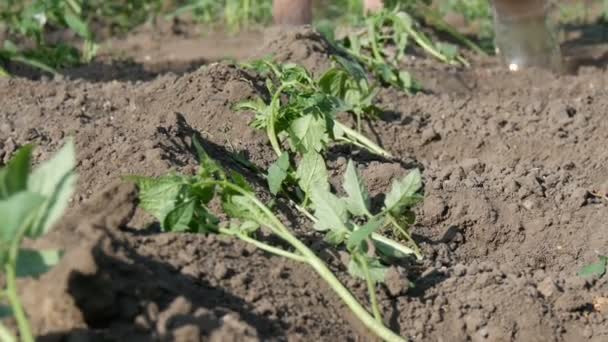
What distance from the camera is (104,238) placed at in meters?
1.96

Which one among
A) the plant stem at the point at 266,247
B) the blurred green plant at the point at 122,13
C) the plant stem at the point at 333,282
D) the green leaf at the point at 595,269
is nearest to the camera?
the plant stem at the point at 333,282

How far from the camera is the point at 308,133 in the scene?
120 inches

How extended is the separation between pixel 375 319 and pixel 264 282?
230mm

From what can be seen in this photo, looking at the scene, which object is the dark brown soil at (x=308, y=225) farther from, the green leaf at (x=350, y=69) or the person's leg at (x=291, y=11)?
the person's leg at (x=291, y=11)

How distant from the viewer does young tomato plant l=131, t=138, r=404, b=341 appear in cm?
220

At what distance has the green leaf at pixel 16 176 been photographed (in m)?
1.67

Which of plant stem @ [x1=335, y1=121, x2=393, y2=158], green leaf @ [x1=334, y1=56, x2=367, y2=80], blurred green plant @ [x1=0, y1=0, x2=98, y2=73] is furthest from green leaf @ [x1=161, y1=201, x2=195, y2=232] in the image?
blurred green plant @ [x1=0, y1=0, x2=98, y2=73]

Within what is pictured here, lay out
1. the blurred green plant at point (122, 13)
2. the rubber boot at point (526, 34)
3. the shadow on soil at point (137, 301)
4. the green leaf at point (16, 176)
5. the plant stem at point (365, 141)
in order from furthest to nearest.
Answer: the blurred green plant at point (122, 13), the rubber boot at point (526, 34), the plant stem at point (365, 141), the shadow on soil at point (137, 301), the green leaf at point (16, 176)

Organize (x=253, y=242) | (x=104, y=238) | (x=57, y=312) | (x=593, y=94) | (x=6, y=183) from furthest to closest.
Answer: (x=593, y=94) → (x=253, y=242) → (x=104, y=238) → (x=57, y=312) → (x=6, y=183)

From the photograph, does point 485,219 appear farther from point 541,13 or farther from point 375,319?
point 541,13

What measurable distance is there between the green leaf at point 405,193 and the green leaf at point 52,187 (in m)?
0.96

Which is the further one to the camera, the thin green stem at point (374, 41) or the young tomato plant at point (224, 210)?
the thin green stem at point (374, 41)

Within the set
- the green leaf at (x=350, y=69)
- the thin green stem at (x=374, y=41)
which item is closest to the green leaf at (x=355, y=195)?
the green leaf at (x=350, y=69)

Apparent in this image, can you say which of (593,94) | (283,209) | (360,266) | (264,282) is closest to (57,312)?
(264,282)
